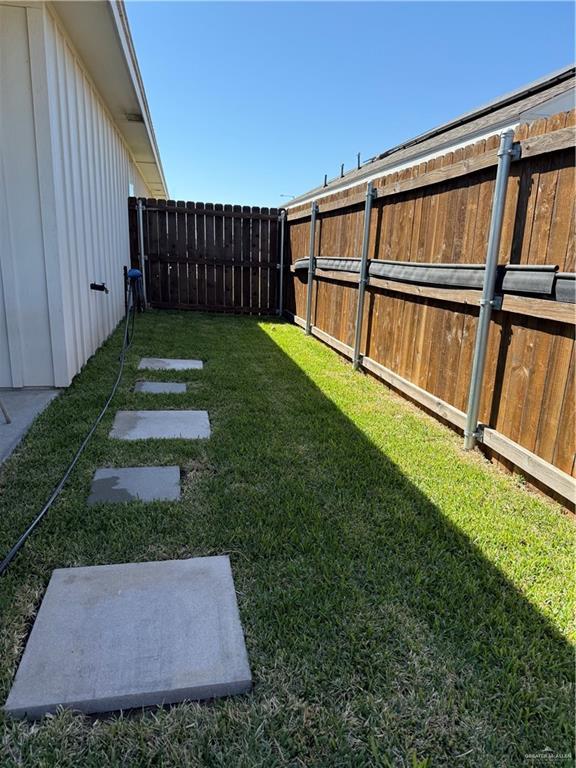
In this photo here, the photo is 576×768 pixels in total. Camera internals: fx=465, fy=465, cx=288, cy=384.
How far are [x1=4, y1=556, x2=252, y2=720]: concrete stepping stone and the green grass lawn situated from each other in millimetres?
39

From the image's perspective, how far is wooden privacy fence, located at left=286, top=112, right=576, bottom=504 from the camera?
2113mm

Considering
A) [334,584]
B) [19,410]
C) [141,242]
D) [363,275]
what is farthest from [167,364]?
[141,242]

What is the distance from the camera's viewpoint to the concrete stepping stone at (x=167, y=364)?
4254 mm

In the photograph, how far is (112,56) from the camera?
4.01m

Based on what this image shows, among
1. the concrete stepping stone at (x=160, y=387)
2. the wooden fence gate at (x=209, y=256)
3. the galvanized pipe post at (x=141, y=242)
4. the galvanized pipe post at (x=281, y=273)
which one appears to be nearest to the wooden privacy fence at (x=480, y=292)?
the concrete stepping stone at (x=160, y=387)

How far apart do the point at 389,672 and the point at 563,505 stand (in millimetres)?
1387

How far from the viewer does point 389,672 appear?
1.23 metres

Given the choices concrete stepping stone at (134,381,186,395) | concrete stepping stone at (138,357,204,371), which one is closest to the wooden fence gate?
concrete stepping stone at (138,357,204,371)

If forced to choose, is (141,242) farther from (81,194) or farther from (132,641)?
(132,641)

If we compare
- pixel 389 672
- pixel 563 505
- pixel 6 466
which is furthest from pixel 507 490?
pixel 6 466

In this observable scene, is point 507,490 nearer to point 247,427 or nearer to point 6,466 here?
point 247,427

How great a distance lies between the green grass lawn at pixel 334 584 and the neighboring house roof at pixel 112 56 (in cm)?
272

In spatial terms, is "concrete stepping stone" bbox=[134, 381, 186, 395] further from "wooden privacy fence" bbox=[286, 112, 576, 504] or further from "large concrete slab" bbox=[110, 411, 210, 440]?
"wooden privacy fence" bbox=[286, 112, 576, 504]

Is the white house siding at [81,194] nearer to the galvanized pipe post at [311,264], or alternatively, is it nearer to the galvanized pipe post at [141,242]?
the galvanized pipe post at [141,242]
